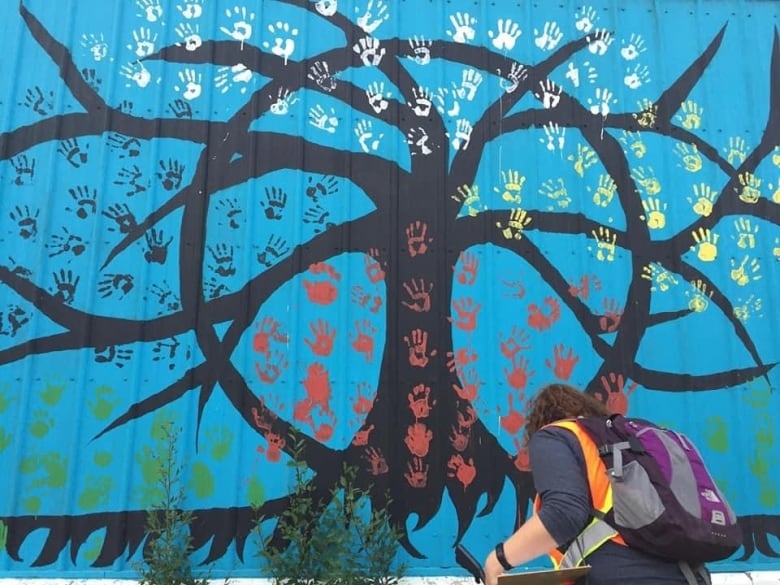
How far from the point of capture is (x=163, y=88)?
3668mm

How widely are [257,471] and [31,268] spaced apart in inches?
67.2

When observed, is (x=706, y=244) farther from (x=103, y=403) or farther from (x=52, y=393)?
(x=52, y=393)

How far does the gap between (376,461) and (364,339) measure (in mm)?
662

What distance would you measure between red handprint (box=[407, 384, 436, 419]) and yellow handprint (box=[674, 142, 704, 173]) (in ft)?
6.95

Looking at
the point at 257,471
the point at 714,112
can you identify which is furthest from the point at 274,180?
the point at 714,112

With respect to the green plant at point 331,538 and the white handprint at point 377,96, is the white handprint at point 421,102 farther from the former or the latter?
the green plant at point 331,538

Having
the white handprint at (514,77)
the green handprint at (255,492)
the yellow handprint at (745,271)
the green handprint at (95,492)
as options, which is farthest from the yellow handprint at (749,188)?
the green handprint at (95,492)

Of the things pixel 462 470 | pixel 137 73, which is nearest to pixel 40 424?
pixel 137 73

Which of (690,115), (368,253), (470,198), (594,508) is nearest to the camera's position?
(594,508)

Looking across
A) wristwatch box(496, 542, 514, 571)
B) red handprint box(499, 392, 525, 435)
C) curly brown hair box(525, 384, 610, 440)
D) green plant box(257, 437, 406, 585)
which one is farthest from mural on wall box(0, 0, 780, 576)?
wristwatch box(496, 542, 514, 571)

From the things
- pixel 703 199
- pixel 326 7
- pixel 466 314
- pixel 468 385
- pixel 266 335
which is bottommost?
pixel 468 385

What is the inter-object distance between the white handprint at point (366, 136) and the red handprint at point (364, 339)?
1.04 m

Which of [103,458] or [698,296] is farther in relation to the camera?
[698,296]

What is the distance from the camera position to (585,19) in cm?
392
